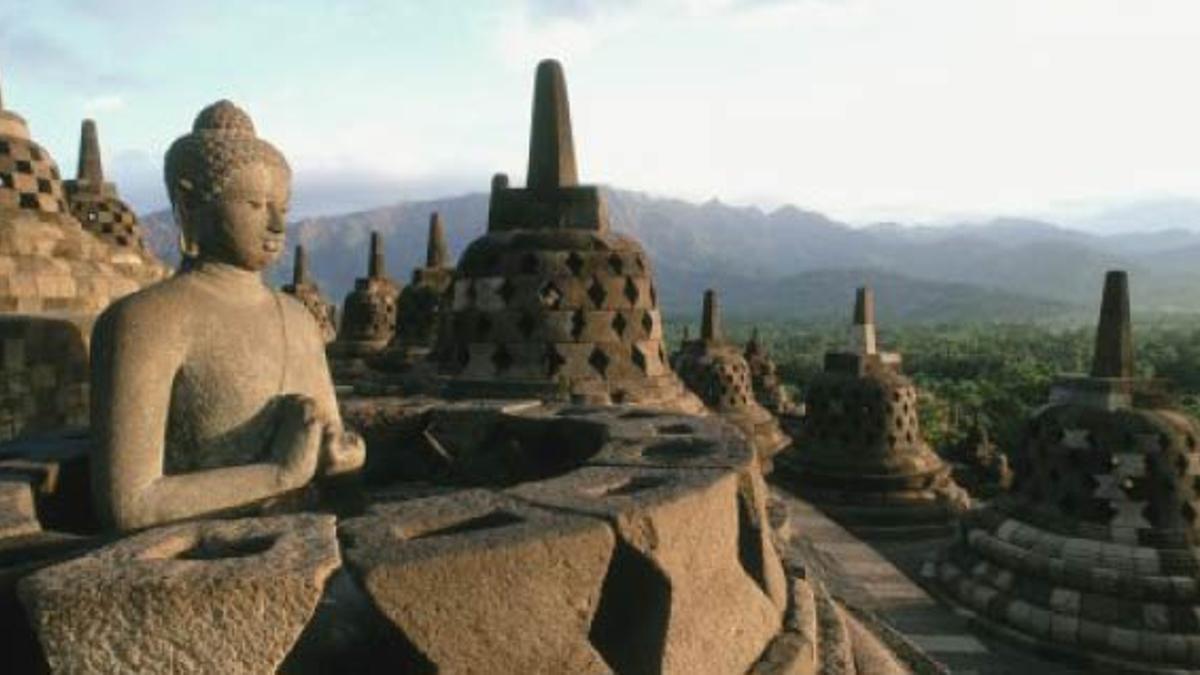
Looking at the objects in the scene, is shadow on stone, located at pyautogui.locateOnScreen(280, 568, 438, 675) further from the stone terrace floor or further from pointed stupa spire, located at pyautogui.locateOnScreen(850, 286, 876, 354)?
pointed stupa spire, located at pyautogui.locateOnScreen(850, 286, 876, 354)

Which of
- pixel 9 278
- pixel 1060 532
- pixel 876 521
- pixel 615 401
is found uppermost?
pixel 9 278

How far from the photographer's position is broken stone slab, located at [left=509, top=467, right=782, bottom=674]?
7.87 ft

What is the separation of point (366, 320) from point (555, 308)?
11760 mm

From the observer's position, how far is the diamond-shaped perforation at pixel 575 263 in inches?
264

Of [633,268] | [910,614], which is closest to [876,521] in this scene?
[910,614]

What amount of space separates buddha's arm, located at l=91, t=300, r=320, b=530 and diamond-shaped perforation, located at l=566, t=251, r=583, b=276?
423cm

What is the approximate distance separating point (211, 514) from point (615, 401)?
4118mm

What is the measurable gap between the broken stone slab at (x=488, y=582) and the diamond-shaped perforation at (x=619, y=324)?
173 inches

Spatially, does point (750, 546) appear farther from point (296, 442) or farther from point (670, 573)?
point (296, 442)

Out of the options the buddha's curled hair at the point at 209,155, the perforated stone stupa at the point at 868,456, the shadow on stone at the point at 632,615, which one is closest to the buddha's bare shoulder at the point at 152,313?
the buddha's curled hair at the point at 209,155

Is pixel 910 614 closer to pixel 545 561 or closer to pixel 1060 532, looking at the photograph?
pixel 1060 532

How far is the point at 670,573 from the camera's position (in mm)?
2445

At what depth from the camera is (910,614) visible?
28.3 feet

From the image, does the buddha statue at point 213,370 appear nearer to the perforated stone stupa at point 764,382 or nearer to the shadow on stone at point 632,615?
the shadow on stone at point 632,615
